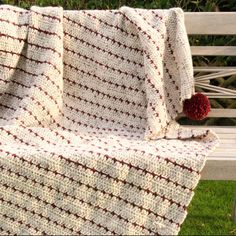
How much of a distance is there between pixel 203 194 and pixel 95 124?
0.97 meters

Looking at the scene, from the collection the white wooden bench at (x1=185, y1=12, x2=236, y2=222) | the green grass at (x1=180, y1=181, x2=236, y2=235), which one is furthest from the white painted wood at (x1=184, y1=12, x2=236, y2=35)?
the green grass at (x1=180, y1=181, x2=236, y2=235)

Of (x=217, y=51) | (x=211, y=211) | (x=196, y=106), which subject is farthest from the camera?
(x=211, y=211)

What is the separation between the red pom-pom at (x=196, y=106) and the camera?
2949 millimetres

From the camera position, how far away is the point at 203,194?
3695 mm

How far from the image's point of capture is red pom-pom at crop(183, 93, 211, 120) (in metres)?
2.95

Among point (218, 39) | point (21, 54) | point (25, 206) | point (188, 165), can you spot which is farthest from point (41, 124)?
point (218, 39)

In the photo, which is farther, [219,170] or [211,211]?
[211,211]

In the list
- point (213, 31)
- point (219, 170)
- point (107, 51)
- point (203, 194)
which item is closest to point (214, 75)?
point (213, 31)

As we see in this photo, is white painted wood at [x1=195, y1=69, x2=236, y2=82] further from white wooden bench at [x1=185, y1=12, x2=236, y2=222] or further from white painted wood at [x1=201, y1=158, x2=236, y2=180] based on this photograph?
white painted wood at [x1=201, y1=158, x2=236, y2=180]

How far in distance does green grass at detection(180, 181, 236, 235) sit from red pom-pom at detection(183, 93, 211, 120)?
0.64m

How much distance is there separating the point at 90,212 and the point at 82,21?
901 millimetres

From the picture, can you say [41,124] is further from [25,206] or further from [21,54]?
[25,206]

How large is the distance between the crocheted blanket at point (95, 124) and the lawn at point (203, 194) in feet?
2.15

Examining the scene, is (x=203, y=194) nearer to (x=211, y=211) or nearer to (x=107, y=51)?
(x=211, y=211)
